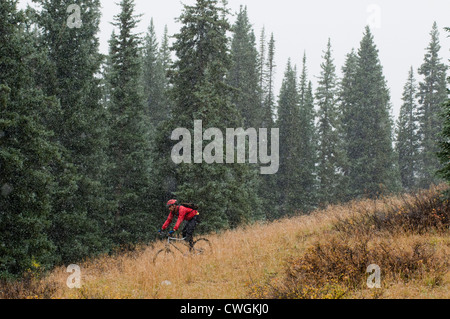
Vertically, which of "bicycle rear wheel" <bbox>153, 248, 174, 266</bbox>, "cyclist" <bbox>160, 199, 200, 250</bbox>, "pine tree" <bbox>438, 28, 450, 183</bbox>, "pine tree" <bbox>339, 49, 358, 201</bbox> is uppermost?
"pine tree" <bbox>339, 49, 358, 201</bbox>

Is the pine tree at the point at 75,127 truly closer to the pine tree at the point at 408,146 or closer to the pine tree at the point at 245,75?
the pine tree at the point at 245,75

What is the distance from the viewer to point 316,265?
27.3ft

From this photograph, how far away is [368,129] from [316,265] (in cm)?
3359

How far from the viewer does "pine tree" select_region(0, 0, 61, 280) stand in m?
14.5

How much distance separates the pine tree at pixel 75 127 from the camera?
63.6 feet

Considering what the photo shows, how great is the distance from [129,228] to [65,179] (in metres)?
6.07

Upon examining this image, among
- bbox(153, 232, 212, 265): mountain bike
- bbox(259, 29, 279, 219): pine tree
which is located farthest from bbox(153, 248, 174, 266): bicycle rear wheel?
bbox(259, 29, 279, 219): pine tree

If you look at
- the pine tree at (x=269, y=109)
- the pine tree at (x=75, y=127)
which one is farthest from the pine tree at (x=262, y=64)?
the pine tree at (x=75, y=127)

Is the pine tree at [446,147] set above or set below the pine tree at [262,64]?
below

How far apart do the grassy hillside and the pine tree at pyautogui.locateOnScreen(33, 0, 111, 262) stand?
7.77 metres

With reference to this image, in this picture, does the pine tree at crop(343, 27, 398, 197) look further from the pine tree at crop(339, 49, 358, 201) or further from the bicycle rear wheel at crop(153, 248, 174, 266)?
the bicycle rear wheel at crop(153, 248, 174, 266)

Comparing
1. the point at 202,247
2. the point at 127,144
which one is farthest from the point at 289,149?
the point at 202,247

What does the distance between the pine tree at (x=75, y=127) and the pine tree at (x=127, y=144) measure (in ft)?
5.63
